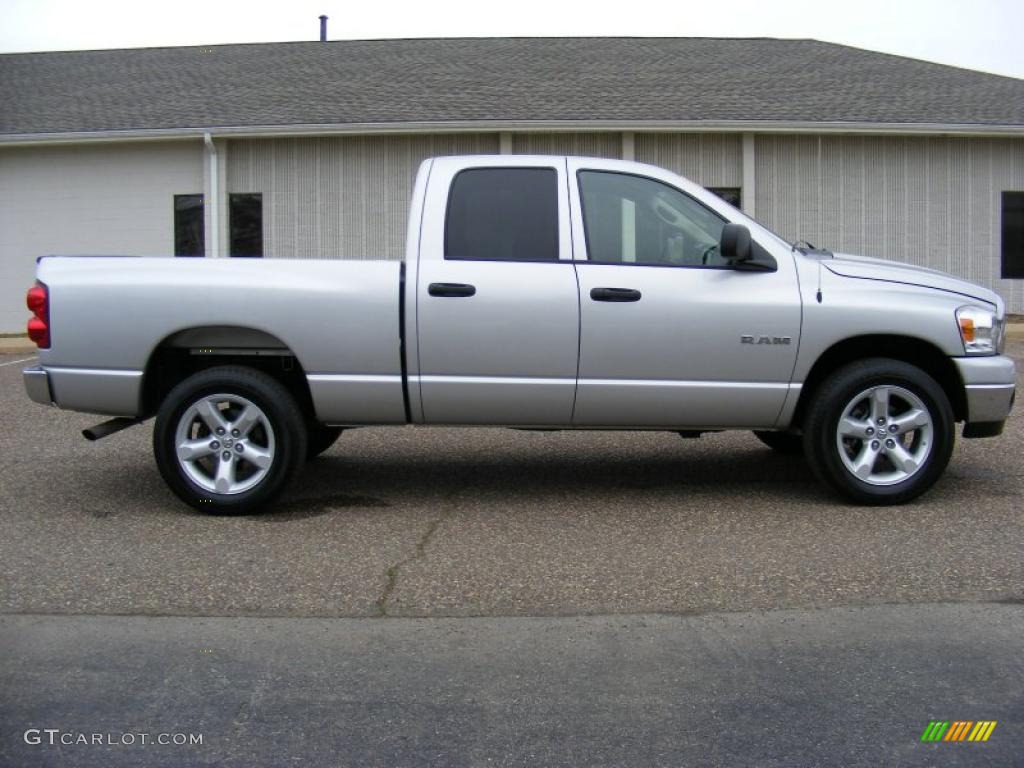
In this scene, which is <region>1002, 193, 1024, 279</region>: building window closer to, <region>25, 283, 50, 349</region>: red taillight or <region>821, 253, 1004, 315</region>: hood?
<region>821, 253, 1004, 315</region>: hood

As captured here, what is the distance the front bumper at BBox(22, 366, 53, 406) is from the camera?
6.38m

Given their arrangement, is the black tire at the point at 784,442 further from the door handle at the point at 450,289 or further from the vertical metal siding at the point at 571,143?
the vertical metal siding at the point at 571,143

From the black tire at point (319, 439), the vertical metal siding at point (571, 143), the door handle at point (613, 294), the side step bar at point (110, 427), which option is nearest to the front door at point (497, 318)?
the door handle at point (613, 294)

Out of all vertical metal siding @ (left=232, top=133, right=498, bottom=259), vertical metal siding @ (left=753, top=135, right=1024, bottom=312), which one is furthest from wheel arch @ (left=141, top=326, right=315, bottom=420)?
vertical metal siding @ (left=753, top=135, right=1024, bottom=312)

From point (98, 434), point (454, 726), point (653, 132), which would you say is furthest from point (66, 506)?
point (653, 132)

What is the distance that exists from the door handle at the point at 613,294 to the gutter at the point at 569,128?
1158 centimetres

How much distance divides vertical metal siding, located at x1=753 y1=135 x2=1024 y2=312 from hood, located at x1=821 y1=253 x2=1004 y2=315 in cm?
1191

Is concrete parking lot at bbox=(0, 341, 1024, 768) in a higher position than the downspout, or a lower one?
lower

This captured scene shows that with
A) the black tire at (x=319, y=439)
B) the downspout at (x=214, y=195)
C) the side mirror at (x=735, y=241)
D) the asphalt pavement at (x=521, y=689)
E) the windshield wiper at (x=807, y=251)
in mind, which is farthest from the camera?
the downspout at (x=214, y=195)

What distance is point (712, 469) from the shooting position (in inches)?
302

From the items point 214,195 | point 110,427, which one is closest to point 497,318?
Result: point 110,427

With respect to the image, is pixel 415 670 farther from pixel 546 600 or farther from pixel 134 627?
pixel 134 627

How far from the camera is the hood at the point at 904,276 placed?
645 centimetres

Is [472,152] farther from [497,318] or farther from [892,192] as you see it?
[497,318]
